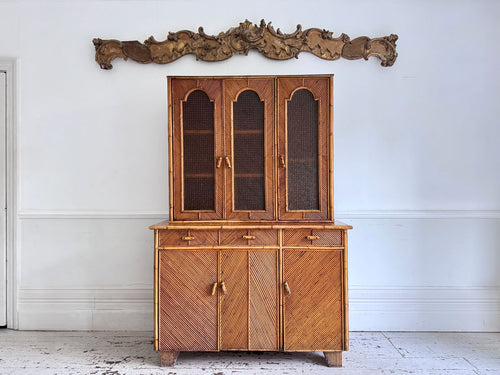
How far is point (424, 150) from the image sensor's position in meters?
2.93

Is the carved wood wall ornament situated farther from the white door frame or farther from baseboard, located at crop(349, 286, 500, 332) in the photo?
baseboard, located at crop(349, 286, 500, 332)

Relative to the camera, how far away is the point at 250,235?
2.34 meters

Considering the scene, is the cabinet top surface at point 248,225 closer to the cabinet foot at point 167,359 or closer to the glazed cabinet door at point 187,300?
the glazed cabinet door at point 187,300

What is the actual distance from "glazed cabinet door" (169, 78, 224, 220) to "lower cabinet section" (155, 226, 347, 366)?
0.28 metres

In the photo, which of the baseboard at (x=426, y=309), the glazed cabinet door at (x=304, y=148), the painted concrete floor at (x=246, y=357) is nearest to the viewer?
the painted concrete floor at (x=246, y=357)

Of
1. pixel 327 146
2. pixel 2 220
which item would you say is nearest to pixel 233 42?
pixel 327 146

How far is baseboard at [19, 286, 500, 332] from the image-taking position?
9.43ft

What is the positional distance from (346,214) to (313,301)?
87 centimetres

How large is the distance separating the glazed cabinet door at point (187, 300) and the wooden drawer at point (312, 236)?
48 centimetres

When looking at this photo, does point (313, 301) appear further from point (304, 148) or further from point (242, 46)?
point (242, 46)

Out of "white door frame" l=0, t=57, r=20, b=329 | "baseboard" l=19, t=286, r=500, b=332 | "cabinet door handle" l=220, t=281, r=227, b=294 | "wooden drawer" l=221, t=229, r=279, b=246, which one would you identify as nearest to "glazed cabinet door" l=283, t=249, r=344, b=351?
"wooden drawer" l=221, t=229, r=279, b=246

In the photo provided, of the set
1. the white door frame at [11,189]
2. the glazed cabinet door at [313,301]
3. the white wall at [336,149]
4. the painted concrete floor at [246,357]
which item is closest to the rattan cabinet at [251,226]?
the glazed cabinet door at [313,301]

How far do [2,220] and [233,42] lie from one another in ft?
7.65

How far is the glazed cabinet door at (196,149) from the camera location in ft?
7.91
